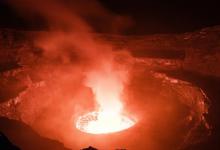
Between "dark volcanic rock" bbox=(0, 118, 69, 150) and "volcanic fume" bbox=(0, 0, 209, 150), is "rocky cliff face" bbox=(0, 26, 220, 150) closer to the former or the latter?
"volcanic fume" bbox=(0, 0, 209, 150)

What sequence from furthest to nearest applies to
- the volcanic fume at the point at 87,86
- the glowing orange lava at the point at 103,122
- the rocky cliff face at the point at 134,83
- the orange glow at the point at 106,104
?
the orange glow at the point at 106,104
the glowing orange lava at the point at 103,122
the volcanic fume at the point at 87,86
the rocky cliff face at the point at 134,83

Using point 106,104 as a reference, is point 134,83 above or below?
above

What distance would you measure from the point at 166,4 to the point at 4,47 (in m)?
3.04

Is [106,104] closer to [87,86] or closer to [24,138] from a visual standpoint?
[87,86]

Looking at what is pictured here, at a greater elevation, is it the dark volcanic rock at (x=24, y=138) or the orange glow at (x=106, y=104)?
the orange glow at (x=106, y=104)

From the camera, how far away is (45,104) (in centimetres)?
659

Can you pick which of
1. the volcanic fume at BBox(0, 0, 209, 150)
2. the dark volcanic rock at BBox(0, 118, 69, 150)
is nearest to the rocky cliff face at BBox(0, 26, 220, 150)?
the volcanic fume at BBox(0, 0, 209, 150)

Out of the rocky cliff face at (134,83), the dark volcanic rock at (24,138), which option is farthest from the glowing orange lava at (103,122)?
the dark volcanic rock at (24,138)

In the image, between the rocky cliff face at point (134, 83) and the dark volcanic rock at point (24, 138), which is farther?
the rocky cliff face at point (134, 83)

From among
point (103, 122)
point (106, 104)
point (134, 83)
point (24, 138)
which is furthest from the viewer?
point (106, 104)

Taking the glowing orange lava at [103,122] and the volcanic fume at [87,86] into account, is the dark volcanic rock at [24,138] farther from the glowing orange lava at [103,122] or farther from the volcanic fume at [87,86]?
the glowing orange lava at [103,122]

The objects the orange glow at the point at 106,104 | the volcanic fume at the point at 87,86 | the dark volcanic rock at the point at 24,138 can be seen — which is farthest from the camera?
the orange glow at the point at 106,104

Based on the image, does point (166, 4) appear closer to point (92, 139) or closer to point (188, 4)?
point (188, 4)

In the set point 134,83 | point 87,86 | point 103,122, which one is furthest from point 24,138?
point 134,83
